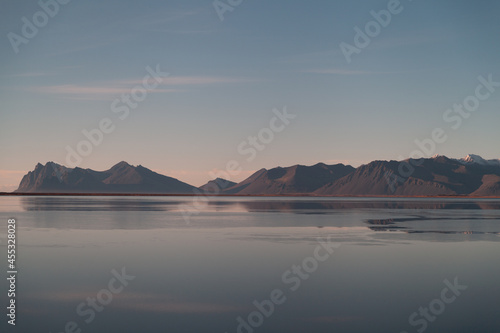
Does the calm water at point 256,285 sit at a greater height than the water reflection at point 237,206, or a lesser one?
lesser

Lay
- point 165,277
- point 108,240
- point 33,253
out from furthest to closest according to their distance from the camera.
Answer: point 108,240 → point 33,253 → point 165,277

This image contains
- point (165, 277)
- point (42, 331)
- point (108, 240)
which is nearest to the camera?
point (42, 331)

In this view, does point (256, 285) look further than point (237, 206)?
No

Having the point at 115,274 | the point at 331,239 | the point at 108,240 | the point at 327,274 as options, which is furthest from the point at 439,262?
the point at 108,240

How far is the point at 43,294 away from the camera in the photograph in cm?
1605

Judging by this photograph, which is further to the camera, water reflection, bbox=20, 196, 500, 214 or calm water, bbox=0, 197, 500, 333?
water reflection, bbox=20, 196, 500, 214

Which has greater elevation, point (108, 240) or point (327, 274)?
point (108, 240)

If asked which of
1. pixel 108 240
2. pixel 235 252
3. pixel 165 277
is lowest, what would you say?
pixel 165 277

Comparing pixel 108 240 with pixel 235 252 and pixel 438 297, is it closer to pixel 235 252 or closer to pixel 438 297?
pixel 235 252

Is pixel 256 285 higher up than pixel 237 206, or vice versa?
pixel 237 206

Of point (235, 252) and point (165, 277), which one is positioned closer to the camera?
point (165, 277)

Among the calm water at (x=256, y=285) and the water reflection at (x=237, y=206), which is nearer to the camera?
the calm water at (x=256, y=285)

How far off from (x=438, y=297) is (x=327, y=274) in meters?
5.03

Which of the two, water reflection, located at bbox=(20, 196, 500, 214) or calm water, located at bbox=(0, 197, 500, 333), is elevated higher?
water reflection, located at bbox=(20, 196, 500, 214)
